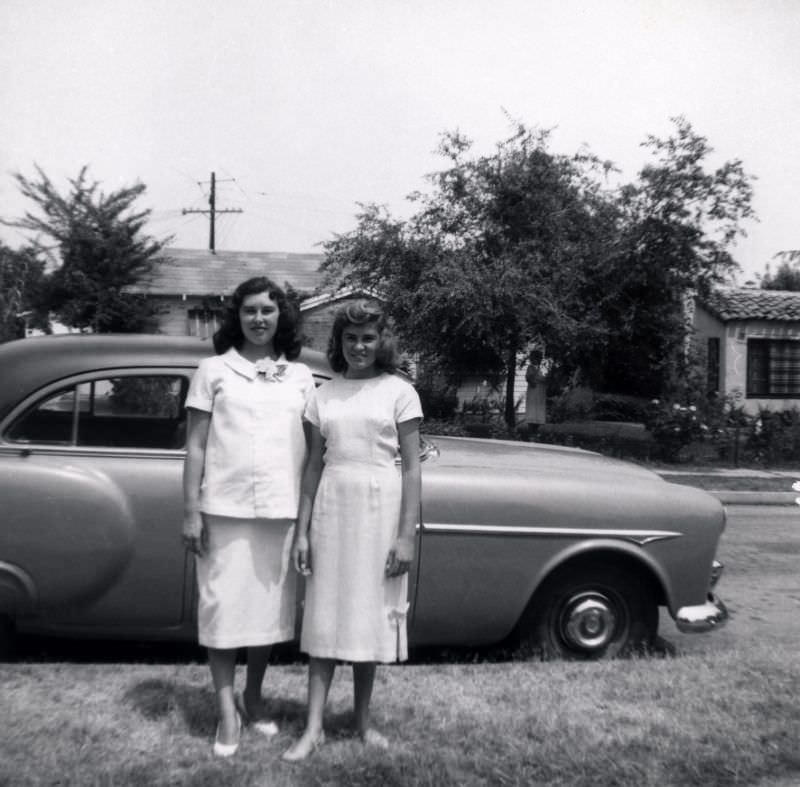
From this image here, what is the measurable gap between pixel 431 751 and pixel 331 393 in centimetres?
128

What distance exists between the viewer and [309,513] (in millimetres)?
3387

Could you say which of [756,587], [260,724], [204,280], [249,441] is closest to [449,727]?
[260,724]

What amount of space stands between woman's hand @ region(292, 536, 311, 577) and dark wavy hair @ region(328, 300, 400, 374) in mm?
625

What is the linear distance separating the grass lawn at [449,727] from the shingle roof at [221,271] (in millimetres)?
24775

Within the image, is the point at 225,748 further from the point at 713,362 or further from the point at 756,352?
the point at 713,362

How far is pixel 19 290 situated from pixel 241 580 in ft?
77.5

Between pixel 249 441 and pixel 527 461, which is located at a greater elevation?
pixel 249 441

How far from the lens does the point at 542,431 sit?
18688 mm

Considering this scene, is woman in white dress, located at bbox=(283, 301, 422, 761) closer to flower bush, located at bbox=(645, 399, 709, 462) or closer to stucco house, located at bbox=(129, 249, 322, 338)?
flower bush, located at bbox=(645, 399, 709, 462)

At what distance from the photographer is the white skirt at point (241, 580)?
3338 millimetres

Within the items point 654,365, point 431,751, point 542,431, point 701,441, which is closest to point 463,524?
point 431,751

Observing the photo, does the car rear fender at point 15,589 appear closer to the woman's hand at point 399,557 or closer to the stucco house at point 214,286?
the woman's hand at point 399,557

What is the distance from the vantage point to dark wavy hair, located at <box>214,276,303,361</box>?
3.57 meters

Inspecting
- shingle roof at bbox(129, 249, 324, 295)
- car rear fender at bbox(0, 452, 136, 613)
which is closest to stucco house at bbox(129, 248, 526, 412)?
shingle roof at bbox(129, 249, 324, 295)
